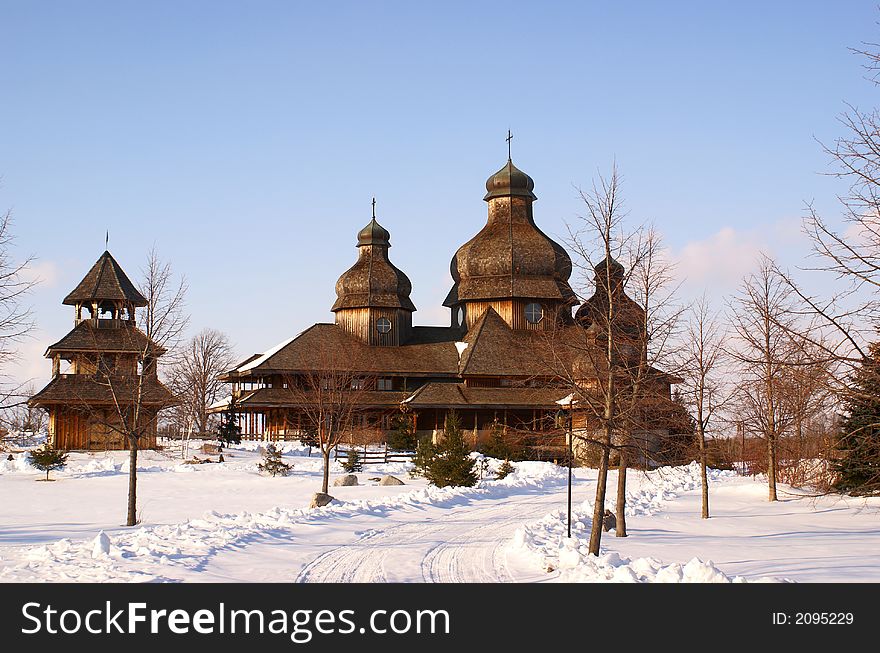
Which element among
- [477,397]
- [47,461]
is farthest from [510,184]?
[47,461]

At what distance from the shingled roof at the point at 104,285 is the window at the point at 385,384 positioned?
612 inches

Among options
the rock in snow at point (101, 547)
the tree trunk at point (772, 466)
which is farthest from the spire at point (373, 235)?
the rock in snow at point (101, 547)

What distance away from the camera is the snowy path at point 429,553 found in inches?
538

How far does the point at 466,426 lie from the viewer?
180 ft

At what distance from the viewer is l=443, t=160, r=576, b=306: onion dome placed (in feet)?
195

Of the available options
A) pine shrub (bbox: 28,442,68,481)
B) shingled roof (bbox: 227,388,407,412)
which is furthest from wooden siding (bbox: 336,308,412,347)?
pine shrub (bbox: 28,442,68,481)

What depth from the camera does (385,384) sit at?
190ft

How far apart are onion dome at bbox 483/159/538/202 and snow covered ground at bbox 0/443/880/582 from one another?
27.6 metres

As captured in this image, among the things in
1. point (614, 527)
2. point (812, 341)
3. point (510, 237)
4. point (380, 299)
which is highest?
point (510, 237)

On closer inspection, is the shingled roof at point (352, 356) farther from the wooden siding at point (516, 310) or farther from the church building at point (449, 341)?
the wooden siding at point (516, 310)

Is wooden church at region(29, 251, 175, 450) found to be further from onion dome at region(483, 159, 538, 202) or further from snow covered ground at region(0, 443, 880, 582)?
onion dome at region(483, 159, 538, 202)
